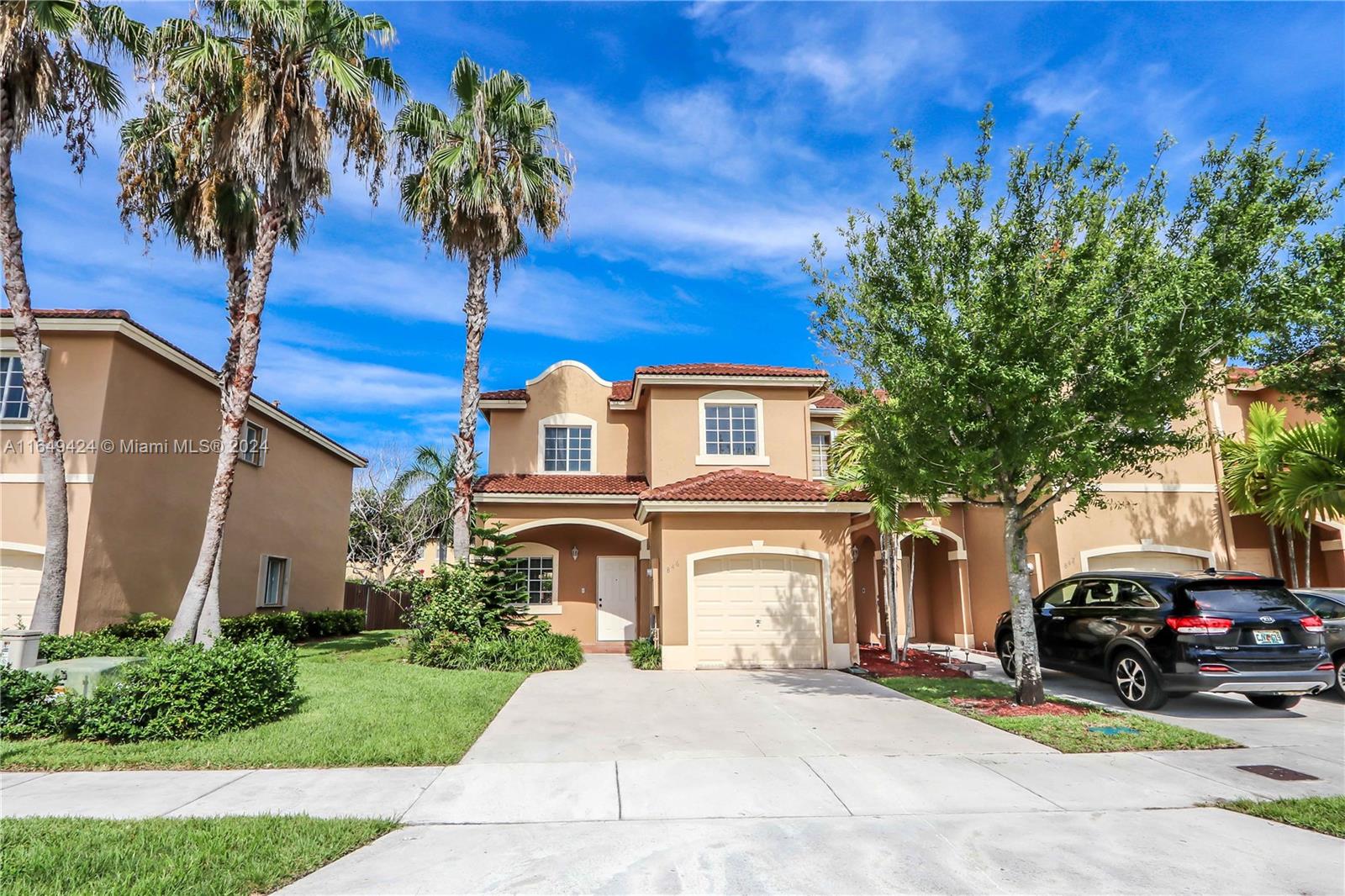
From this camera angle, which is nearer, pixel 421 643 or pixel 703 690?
pixel 703 690

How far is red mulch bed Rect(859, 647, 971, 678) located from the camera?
13.2 metres

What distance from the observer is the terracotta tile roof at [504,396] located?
1947 cm

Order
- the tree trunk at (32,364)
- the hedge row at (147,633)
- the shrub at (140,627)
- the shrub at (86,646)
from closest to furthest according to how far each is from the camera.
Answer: the shrub at (86,646) < the hedge row at (147,633) < the tree trunk at (32,364) < the shrub at (140,627)

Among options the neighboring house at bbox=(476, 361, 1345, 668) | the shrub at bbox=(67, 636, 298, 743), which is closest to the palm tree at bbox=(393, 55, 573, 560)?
the neighboring house at bbox=(476, 361, 1345, 668)

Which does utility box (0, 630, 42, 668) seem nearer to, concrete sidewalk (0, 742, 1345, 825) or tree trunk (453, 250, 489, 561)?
concrete sidewalk (0, 742, 1345, 825)

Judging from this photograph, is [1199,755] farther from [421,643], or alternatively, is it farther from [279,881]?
[421,643]

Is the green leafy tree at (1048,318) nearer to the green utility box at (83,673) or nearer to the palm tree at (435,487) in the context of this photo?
the green utility box at (83,673)

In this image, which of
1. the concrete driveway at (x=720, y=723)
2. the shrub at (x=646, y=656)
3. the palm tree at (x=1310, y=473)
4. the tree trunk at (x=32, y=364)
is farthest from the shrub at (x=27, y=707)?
the palm tree at (x=1310, y=473)

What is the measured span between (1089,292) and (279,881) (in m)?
10.1

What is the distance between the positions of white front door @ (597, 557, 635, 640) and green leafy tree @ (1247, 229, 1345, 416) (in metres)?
13.9

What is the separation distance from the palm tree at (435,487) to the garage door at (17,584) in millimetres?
18392

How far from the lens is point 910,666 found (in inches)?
564

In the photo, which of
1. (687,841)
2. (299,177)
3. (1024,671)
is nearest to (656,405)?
(299,177)

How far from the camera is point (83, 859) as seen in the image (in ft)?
14.6
